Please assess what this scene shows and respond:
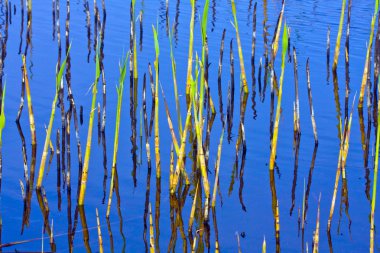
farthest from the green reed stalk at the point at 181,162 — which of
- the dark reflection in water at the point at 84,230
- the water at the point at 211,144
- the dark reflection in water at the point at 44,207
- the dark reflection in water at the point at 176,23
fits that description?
the dark reflection in water at the point at 176,23

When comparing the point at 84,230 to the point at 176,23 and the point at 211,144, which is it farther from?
the point at 176,23

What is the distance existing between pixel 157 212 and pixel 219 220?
38cm

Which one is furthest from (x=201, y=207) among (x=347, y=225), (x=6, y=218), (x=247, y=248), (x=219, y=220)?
(x=6, y=218)

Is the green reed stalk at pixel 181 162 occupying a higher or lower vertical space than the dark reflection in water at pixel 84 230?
higher

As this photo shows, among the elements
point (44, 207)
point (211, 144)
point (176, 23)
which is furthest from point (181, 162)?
point (176, 23)

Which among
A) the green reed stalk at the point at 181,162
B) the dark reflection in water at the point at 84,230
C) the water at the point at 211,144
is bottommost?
the water at the point at 211,144

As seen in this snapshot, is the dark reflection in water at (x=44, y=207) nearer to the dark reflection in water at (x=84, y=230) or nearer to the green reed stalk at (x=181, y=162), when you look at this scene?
the dark reflection in water at (x=84, y=230)

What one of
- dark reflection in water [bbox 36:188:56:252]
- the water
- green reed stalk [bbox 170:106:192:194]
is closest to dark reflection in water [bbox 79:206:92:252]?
the water

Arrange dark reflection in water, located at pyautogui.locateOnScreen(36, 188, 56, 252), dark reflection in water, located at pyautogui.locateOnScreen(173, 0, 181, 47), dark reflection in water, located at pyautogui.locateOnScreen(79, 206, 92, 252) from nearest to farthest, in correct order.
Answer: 1. dark reflection in water, located at pyautogui.locateOnScreen(79, 206, 92, 252)
2. dark reflection in water, located at pyautogui.locateOnScreen(36, 188, 56, 252)
3. dark reflection in water, located at pyautogui.locateOnScreen(173, 0, 181, 47)

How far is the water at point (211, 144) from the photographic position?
14.2 ft

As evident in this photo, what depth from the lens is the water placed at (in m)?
4.34

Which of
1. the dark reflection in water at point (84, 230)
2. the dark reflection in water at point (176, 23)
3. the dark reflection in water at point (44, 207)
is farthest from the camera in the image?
the dark reflection in water at point (176, 23)

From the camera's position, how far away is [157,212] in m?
4.58

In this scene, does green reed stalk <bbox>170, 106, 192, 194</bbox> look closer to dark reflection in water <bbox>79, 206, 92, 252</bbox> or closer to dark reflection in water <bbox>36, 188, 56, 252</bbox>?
dark reflection in water <bbox>79, 206, 92, 252</bbox>
